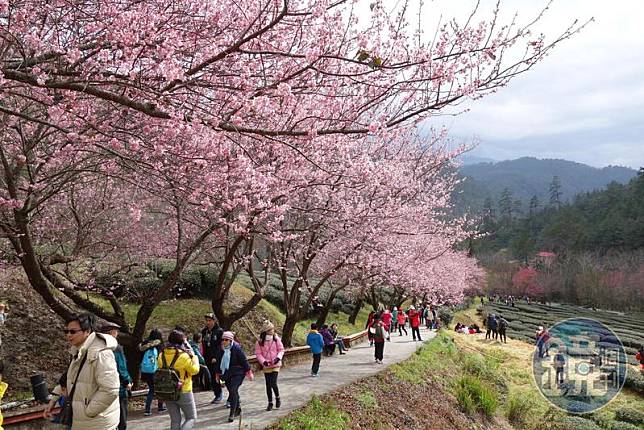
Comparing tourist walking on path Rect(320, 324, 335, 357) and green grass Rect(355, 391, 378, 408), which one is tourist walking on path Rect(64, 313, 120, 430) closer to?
green grass Rect(355, 391, 378, 408)

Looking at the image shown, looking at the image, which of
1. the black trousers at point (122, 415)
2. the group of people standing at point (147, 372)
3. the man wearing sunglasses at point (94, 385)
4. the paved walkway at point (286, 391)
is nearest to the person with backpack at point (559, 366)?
the paved walkway at point (286, 391)

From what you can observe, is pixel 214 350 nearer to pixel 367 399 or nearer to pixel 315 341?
pixel 315 341

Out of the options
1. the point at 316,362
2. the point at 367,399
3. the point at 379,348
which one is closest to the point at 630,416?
the point at 379,348

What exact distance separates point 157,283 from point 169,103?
40.1 feet

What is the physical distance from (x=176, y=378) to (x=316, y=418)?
121 inches

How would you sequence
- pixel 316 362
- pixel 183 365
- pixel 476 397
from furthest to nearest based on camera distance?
pixel 476 397 < pixel 316 362 < pixel 183 365

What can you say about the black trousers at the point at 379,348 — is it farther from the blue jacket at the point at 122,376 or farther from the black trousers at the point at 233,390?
the blue jacket at the point at 122,376

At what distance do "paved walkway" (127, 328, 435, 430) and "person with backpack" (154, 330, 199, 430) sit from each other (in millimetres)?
1399

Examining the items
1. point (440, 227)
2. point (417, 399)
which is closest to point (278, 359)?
point (417, 399)

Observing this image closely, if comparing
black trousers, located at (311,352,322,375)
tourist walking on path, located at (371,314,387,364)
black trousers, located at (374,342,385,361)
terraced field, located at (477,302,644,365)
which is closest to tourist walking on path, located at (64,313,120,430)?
black trousers, located at (311,352,322,375)

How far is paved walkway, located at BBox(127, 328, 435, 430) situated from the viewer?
24.5 ft

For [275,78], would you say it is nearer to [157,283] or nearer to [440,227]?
[157,283]

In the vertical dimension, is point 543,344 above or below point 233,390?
below

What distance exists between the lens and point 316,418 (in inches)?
311
